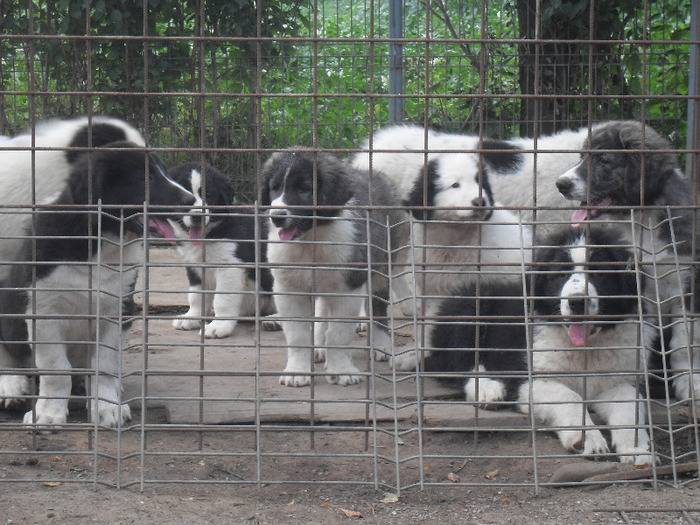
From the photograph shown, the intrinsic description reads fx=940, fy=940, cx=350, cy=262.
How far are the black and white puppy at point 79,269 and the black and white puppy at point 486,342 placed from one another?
5.14ft

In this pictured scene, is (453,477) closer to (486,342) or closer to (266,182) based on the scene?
(486,342)

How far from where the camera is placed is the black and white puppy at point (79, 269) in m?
4.07

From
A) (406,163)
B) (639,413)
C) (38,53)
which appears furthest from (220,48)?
(639,413)

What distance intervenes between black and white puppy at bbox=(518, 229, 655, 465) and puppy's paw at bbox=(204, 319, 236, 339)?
88.2 inches

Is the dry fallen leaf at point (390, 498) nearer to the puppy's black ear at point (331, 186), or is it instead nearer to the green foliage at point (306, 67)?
the puppy's black ear at point (331, 186)

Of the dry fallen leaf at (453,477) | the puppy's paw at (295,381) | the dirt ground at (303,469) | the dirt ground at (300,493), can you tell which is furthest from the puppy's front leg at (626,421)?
the puppy's paw at (295,381)

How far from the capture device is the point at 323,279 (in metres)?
5.05

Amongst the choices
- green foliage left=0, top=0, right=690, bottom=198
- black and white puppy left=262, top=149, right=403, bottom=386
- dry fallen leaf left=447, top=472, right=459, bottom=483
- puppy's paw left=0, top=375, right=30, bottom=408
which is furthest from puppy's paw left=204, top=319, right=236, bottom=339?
dry fallen leaf left=447, top=472, right=459, bottom=483

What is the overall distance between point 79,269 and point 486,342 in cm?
211

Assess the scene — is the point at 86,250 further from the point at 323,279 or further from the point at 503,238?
the point at 503,238

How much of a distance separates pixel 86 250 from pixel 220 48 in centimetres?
421

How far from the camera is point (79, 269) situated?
164 inches

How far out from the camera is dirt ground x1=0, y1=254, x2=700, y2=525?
322 cm

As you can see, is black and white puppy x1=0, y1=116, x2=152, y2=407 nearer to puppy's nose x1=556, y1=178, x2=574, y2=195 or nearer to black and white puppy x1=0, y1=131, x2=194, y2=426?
black and white puppy x1=0, y1=131, x2=194, y2=426
